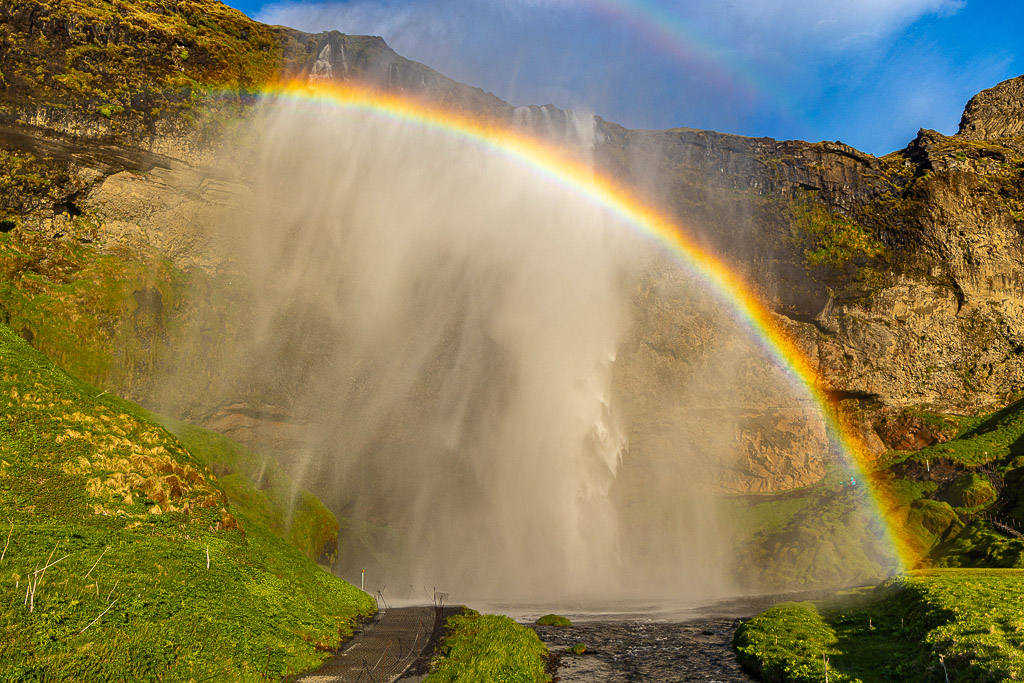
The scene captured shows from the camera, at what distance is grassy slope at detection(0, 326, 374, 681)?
13445mm

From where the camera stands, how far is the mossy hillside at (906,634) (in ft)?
50.0

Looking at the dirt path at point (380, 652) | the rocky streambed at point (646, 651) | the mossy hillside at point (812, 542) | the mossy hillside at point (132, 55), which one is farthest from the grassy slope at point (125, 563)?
the mossy hillside at point (132, 55)

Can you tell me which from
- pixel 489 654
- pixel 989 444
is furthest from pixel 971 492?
pixel 489 654

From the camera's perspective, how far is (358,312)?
63.2m

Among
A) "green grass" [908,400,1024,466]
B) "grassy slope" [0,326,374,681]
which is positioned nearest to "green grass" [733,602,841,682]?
"grassy slope" [0,326,374,681]

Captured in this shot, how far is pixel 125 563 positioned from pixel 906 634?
25134 mm

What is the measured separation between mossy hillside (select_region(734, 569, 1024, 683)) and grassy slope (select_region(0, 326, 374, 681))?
16.2 metres

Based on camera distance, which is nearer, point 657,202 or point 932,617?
point 932,617

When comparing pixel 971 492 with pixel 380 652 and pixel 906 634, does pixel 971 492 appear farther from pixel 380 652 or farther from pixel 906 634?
pixel 380 652

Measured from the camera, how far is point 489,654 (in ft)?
65.2

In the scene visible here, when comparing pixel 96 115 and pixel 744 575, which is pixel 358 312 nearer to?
pixel 96 115

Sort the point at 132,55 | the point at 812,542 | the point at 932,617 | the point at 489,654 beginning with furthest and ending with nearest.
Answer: the point at 132,55
the point at 812,542
the point at 932,617
the point at 489,654

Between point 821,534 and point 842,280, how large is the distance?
3625 centimetres

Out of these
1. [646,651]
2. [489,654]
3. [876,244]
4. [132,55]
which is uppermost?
[132,55]
